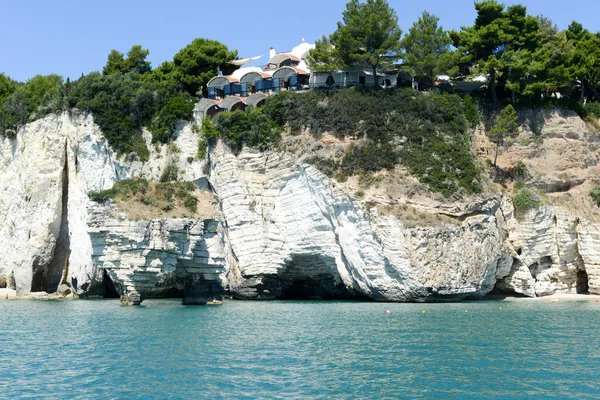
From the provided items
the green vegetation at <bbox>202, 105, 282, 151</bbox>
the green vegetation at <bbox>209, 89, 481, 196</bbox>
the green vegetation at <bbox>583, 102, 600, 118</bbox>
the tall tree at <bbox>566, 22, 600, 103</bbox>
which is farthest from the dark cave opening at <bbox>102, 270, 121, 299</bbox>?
the green vegetation at <bbox>583, 102, 600, 118</bbox>

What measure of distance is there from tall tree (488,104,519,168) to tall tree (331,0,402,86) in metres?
8.49

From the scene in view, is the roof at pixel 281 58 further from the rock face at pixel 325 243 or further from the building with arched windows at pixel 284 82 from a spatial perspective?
the rock face at pixel 325 243

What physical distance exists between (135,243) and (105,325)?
8516 mm

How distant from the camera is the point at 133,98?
56.5m

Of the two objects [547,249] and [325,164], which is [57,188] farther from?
[547,249]

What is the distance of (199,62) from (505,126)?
25.2 metres

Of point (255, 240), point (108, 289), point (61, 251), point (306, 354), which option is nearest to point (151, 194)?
point (255, 240)

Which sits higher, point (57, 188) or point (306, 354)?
point (57, 188)

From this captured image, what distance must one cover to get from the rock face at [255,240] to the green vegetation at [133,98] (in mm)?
1058

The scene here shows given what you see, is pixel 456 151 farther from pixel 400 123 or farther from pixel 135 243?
pixel 135 243

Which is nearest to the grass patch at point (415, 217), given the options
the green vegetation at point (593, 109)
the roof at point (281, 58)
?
the green vegetation at point (593, 109)

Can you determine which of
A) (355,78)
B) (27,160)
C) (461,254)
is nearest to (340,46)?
(355,78)

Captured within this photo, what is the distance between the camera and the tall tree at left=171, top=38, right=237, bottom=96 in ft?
198

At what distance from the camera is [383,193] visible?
143 feet
